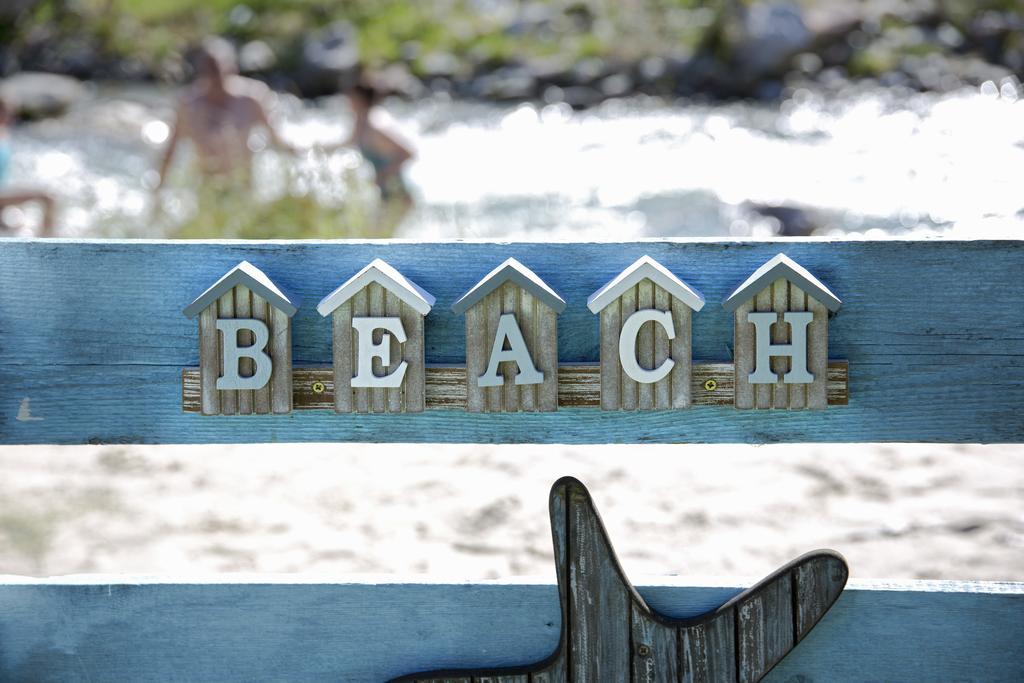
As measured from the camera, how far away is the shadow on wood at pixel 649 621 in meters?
1.75

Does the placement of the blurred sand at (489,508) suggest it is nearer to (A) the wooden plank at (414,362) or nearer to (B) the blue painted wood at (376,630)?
(B) the blue painted wood at (376,630)

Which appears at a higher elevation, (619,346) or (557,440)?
(619,346)

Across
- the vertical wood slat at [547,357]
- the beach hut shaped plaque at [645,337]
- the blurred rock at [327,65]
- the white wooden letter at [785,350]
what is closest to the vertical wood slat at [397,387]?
the vertical wood slat at [547,357]

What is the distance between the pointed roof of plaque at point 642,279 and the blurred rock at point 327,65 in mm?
13857

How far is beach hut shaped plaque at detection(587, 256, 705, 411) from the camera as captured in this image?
1.77 m

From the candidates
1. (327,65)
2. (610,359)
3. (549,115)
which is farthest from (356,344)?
(327,65)

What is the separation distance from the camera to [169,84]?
642 inches

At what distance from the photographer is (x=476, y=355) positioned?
5.94ft

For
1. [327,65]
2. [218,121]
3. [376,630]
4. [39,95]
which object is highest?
[327,65]

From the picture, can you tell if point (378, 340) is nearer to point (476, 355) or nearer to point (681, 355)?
point (476, 355)

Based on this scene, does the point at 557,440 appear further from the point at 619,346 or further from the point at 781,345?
the point at 781,345

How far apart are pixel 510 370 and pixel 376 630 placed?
47cm

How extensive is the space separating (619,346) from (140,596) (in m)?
0.86

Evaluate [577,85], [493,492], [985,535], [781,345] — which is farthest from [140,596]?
[577,85]
